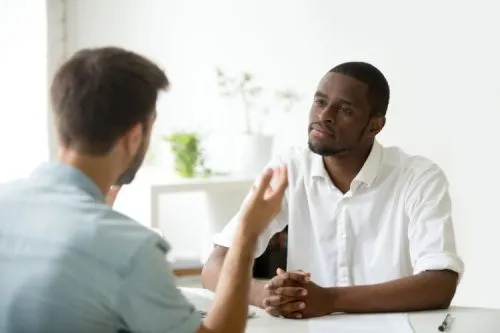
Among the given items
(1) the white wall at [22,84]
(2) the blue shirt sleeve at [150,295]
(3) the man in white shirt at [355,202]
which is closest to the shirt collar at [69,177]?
(2) the blue shirt sleeve at [150,295]

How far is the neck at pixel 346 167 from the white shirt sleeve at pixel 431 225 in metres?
0.16

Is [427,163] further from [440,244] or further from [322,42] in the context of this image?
[322,42]

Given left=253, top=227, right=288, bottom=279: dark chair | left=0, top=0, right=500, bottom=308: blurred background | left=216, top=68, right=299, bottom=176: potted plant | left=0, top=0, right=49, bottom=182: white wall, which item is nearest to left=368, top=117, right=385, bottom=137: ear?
left=253, top=227, right=288, bottom=279: dark chair

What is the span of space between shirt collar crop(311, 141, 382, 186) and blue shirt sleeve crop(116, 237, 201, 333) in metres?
0.99

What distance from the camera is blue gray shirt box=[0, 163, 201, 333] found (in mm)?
1162

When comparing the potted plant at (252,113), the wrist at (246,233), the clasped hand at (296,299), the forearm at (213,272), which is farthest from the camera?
the potted plant at (252,113)

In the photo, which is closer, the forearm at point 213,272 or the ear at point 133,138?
the ear at point 133,138

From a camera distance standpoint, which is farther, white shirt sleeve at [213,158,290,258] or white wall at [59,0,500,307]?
white wall at [59,0,500,307]

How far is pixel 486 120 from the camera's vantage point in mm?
2879

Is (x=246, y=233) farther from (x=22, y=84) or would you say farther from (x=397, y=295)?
(x=22, y=84)

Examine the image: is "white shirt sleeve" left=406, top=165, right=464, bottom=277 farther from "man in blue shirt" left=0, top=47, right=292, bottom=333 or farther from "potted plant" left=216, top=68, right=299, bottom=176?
"potted plant" left=216, top=68, right=299, bottom=176

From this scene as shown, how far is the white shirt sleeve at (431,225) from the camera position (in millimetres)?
1926

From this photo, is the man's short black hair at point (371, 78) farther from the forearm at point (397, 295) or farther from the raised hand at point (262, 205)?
the raised hand at point (262, 205)

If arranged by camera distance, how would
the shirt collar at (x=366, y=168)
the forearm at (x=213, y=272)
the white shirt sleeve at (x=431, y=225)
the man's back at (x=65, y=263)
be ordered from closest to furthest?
the man's back at (x=65, y=263)
the white shirt sleeve at (x=431, y=225)
the forearm at (x=213, y=272)
the shirt collar at (x=366, y=168)
